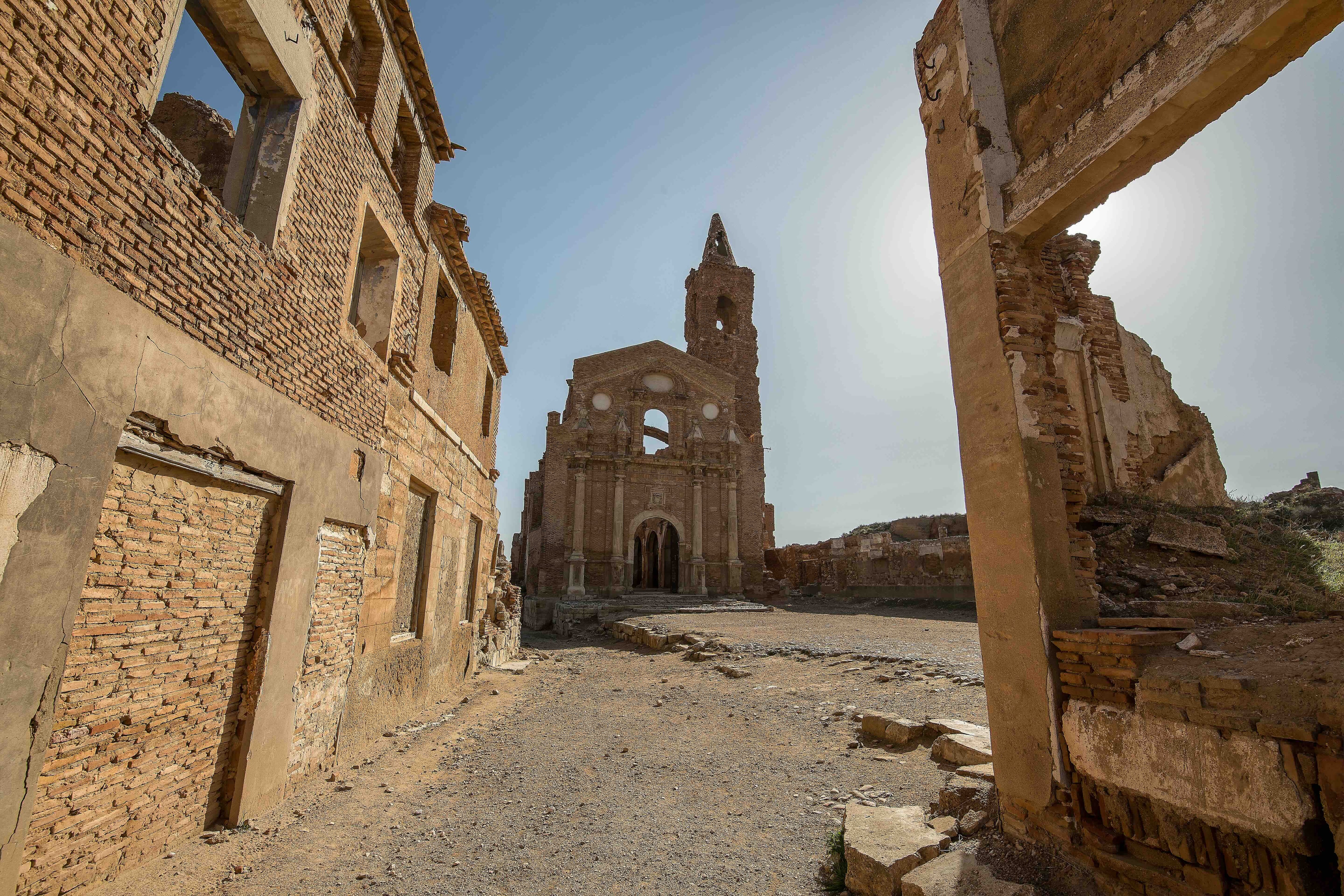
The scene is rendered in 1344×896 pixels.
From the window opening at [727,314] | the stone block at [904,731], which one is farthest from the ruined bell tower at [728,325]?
the stone block at [904,731]

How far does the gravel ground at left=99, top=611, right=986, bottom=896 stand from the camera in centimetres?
383

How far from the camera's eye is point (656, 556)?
103 ft

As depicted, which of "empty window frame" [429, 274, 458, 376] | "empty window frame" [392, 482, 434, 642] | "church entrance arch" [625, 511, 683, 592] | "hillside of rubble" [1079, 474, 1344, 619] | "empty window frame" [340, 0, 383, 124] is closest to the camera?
"hillside of rubble" [1079, 474, 1344, 619]

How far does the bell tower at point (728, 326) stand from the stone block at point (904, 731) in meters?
29.4

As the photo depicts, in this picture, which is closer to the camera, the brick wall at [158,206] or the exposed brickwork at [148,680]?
the brick wall at [158,206]

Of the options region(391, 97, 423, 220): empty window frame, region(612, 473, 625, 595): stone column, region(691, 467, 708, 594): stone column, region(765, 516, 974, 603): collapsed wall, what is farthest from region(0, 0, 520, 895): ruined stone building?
region(691, 467, 708, 594): stone column

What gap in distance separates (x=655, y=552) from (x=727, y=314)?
15.1 meters

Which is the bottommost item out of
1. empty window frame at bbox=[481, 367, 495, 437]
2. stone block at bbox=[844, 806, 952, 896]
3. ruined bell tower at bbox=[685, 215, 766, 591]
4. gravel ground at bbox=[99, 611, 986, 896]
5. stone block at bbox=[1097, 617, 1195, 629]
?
gravel ground at bbox=[99, 611, 986, 896]

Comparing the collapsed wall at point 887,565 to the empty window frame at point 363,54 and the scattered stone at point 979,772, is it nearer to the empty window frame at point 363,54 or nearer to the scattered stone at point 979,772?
the scattered stone at point 979,772

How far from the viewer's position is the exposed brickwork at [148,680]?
124 inches

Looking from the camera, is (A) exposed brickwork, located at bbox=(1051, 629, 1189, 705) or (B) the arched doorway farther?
(B) the arched doorway

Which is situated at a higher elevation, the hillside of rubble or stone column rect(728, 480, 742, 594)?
stone column rect(728, 480, 742, 594)

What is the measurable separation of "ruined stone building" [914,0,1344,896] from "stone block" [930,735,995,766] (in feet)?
4.52

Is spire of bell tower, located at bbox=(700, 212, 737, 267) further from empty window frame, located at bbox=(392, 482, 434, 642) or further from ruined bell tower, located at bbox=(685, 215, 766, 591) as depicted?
empty window frame, located at bbox=(392, 482, 434, 642)
